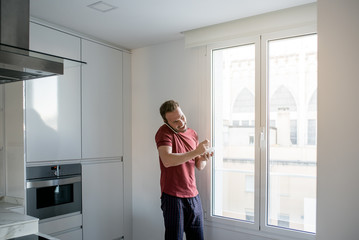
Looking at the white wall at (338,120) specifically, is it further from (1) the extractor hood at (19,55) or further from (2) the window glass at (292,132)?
(1) the extractor hood at (19,55)

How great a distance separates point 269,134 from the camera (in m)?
2.71

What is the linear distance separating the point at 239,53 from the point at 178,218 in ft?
4.91

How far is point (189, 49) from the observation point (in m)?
3.13

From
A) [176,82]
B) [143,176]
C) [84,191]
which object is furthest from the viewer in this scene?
[143,176]

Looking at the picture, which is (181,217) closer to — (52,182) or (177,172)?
(177,172)

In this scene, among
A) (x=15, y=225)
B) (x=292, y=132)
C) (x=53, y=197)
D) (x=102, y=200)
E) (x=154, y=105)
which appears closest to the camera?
(x=15, y=225)

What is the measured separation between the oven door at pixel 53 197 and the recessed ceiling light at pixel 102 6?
1.43 m

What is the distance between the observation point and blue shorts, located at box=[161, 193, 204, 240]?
2.45 metres

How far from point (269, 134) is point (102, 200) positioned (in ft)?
5.61

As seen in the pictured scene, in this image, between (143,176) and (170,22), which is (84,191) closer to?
(143,176)

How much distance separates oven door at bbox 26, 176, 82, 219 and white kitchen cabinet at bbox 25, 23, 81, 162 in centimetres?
20

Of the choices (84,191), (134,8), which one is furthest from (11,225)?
(134,8)

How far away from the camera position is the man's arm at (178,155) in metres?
2.36

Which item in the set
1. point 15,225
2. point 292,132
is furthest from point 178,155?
point 15,225
